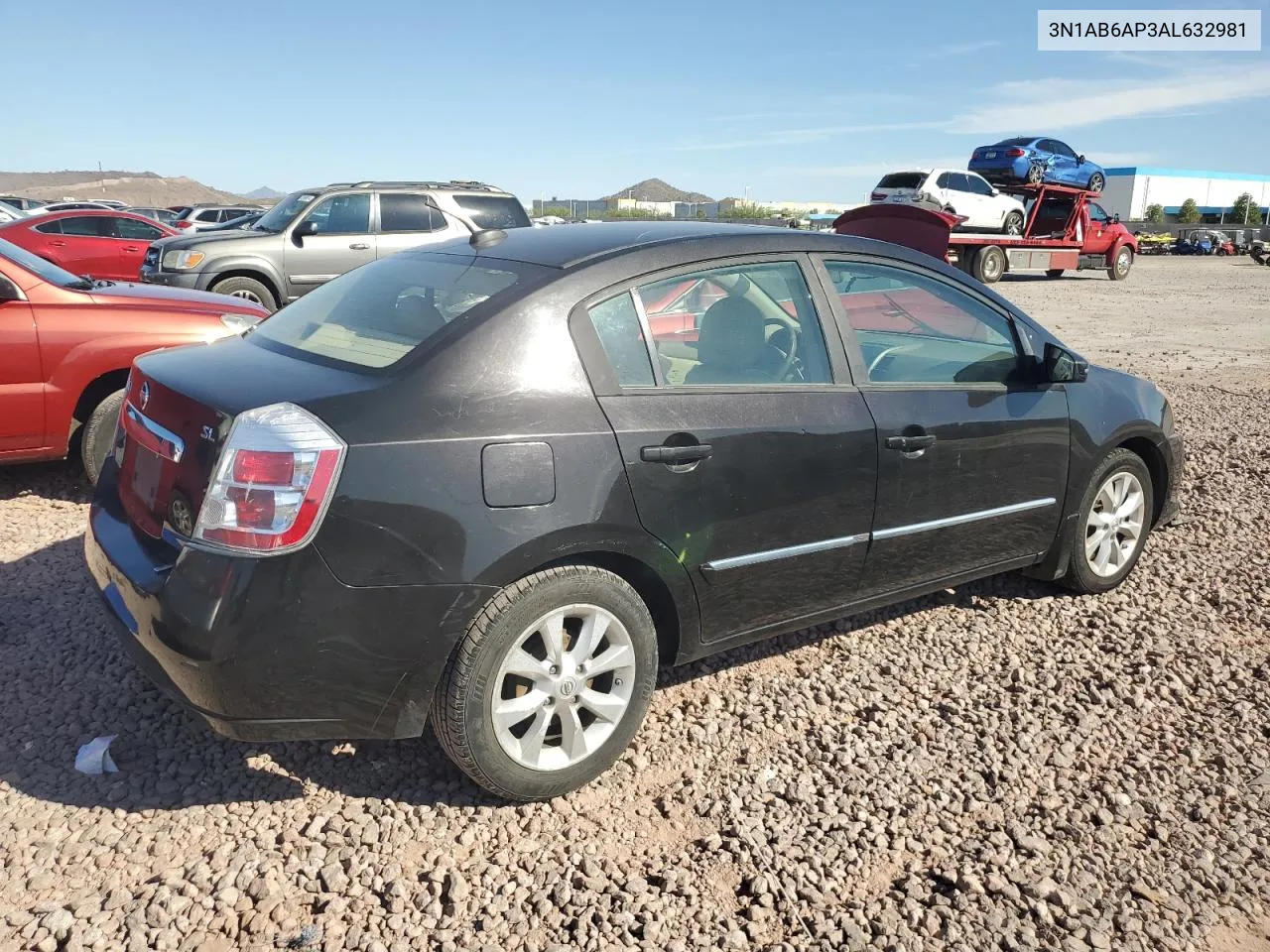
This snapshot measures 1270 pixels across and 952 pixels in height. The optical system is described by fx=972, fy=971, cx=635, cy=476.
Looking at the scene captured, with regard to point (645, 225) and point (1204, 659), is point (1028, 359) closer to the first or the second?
point (1204, 659)

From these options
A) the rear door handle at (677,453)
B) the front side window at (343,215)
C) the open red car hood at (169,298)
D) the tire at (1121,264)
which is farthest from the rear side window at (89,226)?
the tire at (1121,264)

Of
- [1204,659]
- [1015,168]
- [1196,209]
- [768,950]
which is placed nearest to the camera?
[768,950]

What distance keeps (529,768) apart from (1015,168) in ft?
84.3

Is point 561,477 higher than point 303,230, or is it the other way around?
point 303,230

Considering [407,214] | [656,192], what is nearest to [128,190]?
[656,192]

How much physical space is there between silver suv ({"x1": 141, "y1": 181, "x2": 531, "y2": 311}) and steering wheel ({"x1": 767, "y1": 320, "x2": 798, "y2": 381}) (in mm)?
8001

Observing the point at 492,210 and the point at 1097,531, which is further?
the point at 492,210

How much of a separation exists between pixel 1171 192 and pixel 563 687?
10016 centimetres

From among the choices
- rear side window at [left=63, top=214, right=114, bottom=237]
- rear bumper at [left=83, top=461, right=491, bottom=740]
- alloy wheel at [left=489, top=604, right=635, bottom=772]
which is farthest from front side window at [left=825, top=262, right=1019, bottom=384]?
rear side window at [left=63, top=214, right=114, bottom=237]

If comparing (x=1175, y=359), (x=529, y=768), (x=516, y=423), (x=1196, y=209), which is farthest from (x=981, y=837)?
(x=1196, y=209)

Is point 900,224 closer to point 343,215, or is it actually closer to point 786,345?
point 786,345

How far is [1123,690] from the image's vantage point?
12.3 feet

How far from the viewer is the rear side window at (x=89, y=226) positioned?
17.5m

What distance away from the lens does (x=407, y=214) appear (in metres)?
12.2
